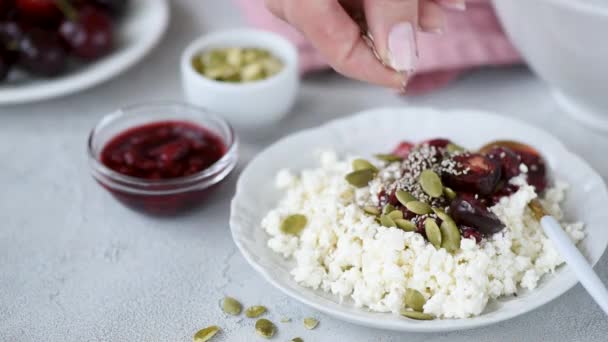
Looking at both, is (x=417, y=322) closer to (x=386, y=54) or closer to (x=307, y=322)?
(x=307, y=322)

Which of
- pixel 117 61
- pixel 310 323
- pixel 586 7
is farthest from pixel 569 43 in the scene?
pixel 117 61

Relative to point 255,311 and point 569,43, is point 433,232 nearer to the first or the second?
point 255,311

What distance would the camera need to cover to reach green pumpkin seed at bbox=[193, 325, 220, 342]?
52.3 inches

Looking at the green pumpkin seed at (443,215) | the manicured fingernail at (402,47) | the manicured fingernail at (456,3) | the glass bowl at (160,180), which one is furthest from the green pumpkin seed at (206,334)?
the manicured fingernail at (456,3)

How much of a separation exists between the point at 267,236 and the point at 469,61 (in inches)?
33.6

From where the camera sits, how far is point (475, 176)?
55.2 inches

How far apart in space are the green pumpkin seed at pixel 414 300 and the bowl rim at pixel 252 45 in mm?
735

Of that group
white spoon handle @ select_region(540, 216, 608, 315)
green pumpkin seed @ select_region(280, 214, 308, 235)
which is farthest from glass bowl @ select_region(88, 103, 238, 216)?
white spoon handle @ select_region(540, 216, 608, 315)

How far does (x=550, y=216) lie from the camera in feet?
4.55

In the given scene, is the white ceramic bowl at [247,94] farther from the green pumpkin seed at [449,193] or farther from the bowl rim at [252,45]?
the green pumpkin seed at [449,193]

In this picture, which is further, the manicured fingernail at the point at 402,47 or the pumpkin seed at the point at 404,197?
the pumpkin seed at the point at 404,197

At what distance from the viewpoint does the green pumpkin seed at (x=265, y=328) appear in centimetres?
134

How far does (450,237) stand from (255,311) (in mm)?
373

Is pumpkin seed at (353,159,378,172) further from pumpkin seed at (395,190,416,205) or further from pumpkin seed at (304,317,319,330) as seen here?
pumpkin seed at (304,317,319,330)
